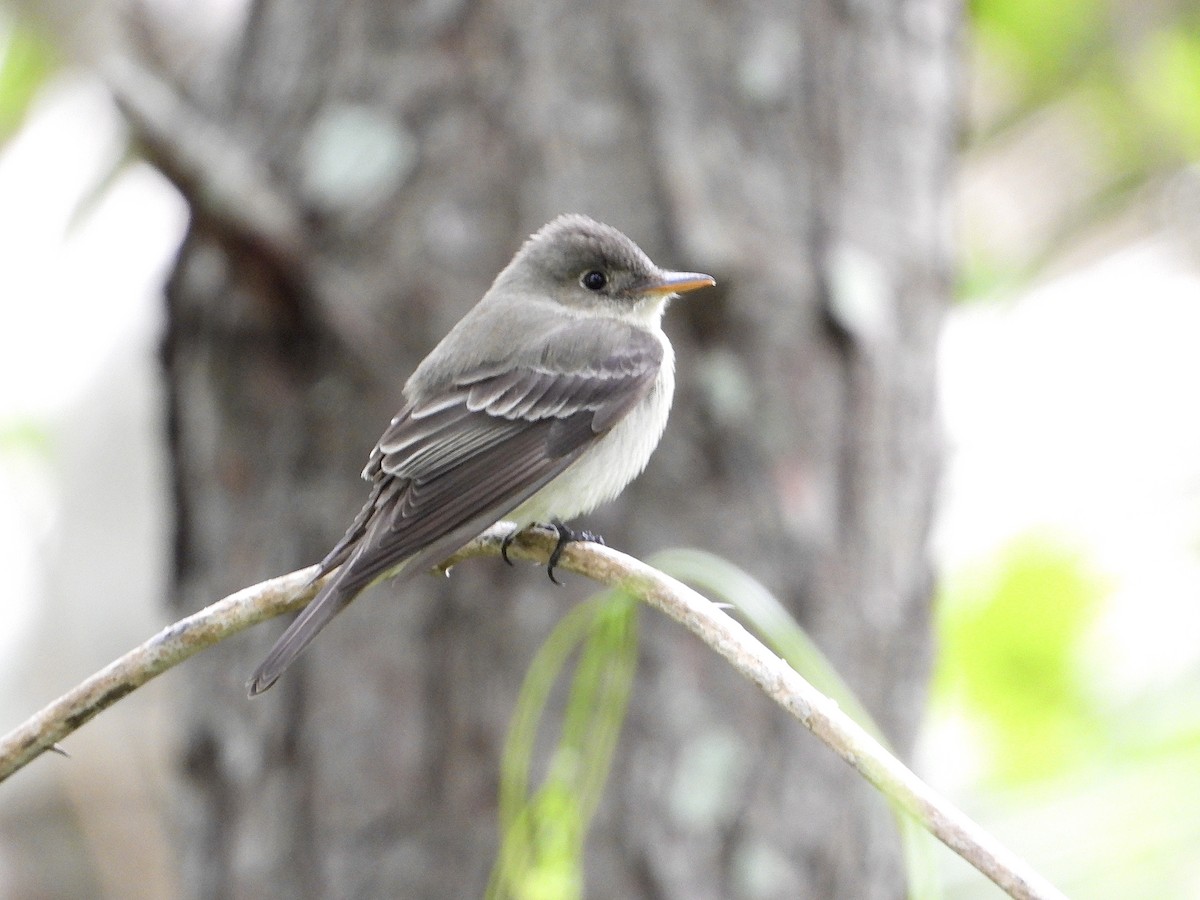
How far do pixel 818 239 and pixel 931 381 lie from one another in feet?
1.85

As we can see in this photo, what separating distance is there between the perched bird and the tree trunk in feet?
0.51

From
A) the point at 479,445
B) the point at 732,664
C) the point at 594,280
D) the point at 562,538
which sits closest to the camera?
the point at 732,664

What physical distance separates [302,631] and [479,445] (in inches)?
37.1

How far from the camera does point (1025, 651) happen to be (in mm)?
5215

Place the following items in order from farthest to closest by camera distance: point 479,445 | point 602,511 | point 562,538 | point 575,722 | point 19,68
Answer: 1. point 19,68
2. point 602,511
3. point 575,722
4. point 479,445
5. point 562,538

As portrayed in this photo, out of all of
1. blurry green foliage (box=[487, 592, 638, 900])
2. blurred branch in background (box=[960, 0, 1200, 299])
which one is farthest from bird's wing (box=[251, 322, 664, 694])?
blurred branch in background (box=[960, 0, 1200, 299])

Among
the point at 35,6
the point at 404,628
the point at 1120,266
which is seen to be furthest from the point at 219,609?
the point at 1120,266

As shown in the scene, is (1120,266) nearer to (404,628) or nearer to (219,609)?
(404,628)

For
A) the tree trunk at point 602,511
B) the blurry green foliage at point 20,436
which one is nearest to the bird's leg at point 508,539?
the tree trunk at point 602,511

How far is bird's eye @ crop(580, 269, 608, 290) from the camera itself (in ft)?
13.2

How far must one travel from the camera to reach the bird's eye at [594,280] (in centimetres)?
402

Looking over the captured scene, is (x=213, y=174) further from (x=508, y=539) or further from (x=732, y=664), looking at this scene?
(x=732, y=664)

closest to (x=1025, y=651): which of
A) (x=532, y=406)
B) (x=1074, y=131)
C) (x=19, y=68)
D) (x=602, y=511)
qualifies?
(x=602, y=511)

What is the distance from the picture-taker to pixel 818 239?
409 cm
